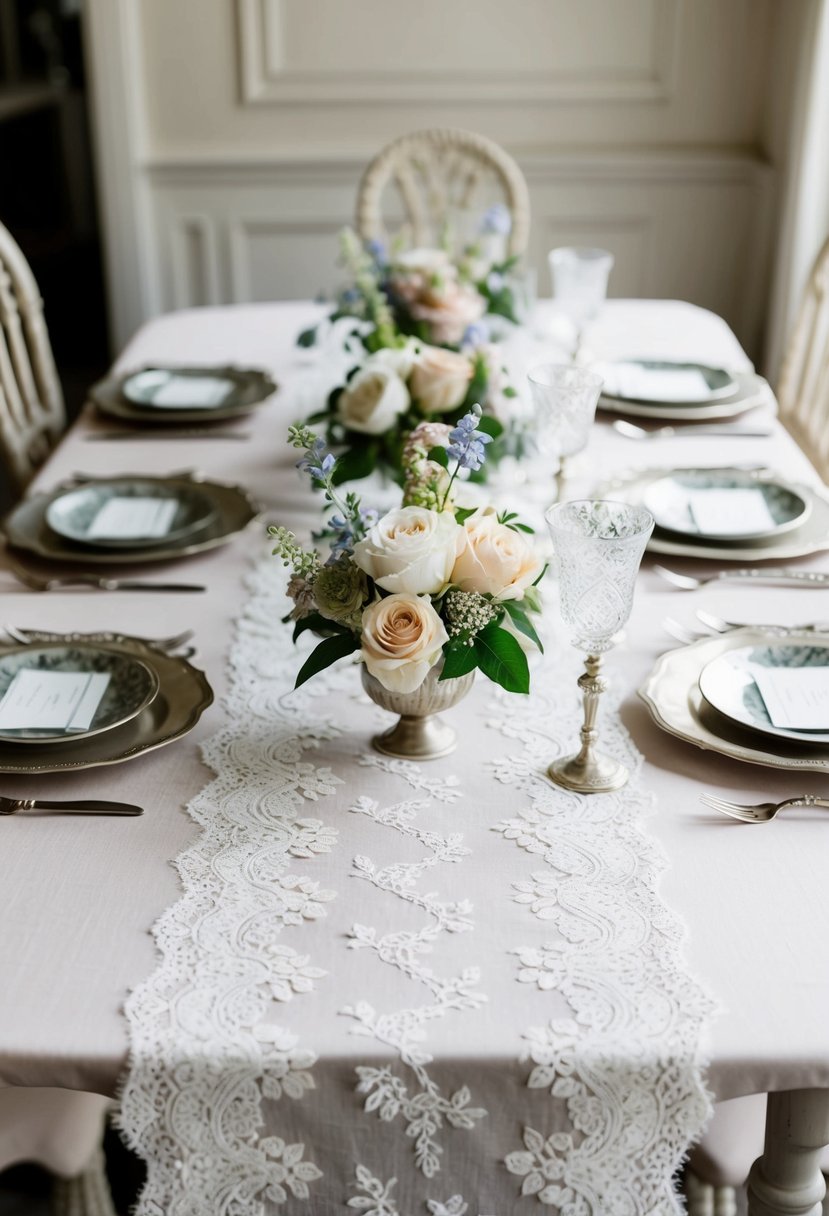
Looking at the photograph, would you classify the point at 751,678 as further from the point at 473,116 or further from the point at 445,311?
the point at 473,116

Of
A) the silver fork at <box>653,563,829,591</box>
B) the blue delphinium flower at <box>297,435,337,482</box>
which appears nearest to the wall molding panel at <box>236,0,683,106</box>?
the silver fork at <box>653,563,829,591</box>

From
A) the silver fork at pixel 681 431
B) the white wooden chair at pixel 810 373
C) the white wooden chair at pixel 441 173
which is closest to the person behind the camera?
the silver fork at pixel 681 431

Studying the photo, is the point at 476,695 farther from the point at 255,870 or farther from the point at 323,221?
the point at 323,221

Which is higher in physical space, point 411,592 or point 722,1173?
point 411,592

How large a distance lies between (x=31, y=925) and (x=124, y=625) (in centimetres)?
50

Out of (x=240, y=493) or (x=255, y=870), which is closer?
(x=255, y=870)

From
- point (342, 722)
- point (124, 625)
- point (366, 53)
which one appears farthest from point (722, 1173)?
point (366, 53)

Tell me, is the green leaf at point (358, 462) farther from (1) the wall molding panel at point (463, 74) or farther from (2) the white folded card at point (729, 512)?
(1) the wall molding panel at point (463, 74)

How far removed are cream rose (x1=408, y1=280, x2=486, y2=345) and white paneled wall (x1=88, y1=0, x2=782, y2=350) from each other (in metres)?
1.98

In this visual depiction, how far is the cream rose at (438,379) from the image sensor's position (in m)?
1.56

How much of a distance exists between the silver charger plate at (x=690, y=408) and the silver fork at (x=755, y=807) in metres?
1.01

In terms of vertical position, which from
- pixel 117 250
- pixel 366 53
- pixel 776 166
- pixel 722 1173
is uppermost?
pixel 366 53

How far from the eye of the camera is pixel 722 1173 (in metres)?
1.21

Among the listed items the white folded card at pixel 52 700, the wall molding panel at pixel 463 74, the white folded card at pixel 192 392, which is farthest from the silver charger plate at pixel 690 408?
the wall molding panel at pixel 463 74
